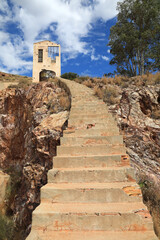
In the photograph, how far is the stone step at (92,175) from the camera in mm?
3244

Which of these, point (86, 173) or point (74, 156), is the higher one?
point (74, 156)

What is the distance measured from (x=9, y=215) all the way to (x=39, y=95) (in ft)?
19.3

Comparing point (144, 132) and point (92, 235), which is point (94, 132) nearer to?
point (92, 235)

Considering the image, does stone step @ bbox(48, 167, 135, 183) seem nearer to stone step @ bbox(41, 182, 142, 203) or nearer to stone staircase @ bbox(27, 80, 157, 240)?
stone staircase @ bbox(27, 80, 157, 240)

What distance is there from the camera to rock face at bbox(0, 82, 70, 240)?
6.25 m

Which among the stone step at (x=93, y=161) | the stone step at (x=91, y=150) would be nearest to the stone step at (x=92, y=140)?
the stone step at (x=91, y=150)

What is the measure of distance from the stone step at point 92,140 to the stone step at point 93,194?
1348mm

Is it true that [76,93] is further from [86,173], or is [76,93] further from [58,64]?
[58,64]

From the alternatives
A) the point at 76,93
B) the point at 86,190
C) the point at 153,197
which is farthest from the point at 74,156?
the point at 76,93

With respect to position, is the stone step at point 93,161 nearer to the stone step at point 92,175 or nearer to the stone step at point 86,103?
the stone step at point 92,175

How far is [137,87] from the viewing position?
27.5 ft

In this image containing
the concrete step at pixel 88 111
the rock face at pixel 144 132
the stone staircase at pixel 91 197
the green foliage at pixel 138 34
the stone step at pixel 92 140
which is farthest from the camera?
the green foliage at pixel 138 34

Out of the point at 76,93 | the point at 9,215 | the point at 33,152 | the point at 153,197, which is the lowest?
the point at 9,215

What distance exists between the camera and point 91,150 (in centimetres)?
399
